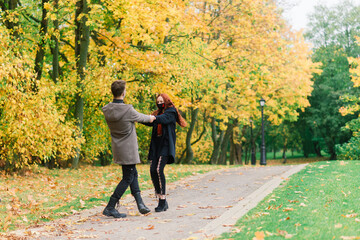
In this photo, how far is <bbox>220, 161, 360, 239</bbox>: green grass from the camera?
15.8ft

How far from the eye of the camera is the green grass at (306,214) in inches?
189

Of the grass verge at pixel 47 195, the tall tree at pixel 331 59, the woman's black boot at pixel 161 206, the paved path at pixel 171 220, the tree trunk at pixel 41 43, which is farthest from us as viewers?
the tall tree at pixel 331 59

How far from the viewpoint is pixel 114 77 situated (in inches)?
606

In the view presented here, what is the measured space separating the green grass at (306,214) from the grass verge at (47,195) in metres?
3.40

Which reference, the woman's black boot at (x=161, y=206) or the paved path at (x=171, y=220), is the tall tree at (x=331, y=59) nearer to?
the paved path at (x=171, y=220)

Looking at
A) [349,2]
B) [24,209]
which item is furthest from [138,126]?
[349,2]

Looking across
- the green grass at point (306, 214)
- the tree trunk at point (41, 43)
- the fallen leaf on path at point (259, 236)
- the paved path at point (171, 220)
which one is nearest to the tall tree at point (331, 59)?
the tree trunk at point (41, 43)

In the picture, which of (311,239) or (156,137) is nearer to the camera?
(311,239)

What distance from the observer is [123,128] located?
22.6 ft

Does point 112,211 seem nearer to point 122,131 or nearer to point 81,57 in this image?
point 122,131

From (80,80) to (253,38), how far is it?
31.1ft

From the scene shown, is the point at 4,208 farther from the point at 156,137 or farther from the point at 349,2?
the point at 349,2

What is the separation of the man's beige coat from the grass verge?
157 centimetres

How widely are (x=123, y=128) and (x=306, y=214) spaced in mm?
3124
